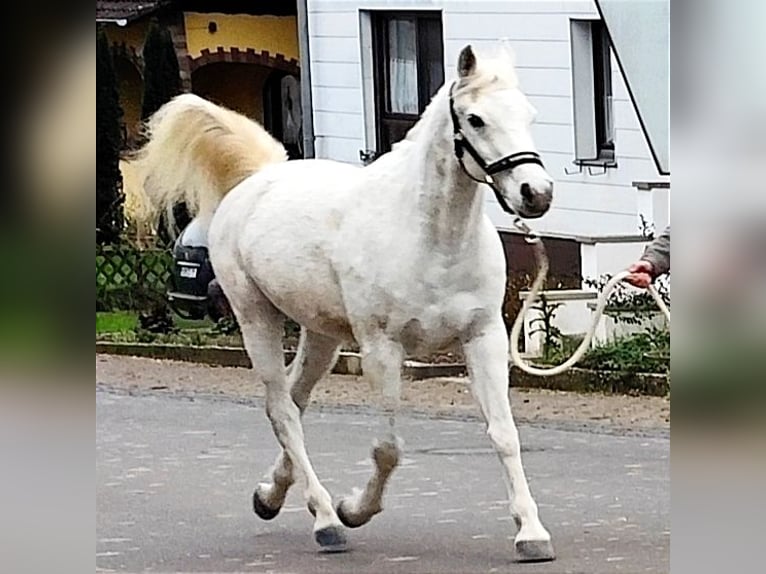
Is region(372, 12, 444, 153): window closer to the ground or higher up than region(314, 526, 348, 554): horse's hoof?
higher up

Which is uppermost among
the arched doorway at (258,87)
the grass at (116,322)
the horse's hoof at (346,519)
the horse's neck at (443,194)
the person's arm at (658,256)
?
the arched doorway at (258,87)

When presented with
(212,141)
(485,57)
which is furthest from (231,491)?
(485,57)

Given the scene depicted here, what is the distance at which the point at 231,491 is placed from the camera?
5508mm

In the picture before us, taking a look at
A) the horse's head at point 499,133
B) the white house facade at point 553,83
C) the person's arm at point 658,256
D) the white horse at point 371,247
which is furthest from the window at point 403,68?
the person's arm at point 658,256

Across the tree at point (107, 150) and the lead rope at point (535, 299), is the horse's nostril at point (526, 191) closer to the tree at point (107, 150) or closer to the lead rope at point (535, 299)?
the lead rope at point (535, 299)

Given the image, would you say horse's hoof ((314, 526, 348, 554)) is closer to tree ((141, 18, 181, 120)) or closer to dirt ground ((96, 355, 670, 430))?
dirt ground ((96, 355, 670, 430))

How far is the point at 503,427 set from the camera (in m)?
5.03

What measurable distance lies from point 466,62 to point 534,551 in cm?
115

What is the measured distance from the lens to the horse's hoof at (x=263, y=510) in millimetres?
5430

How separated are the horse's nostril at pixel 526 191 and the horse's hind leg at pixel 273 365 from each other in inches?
37.0

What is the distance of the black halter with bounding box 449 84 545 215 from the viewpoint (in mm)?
4781

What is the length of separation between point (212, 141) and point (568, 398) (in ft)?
3.64

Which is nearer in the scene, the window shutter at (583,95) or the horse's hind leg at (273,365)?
the window shutter at (583,95)

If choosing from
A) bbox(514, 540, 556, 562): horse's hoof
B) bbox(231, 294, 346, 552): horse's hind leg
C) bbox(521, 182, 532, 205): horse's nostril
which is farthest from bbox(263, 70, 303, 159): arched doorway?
bbox(514, 540, 556, 562): horse's hoof
